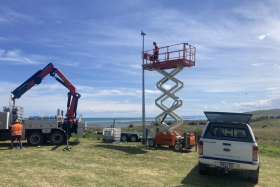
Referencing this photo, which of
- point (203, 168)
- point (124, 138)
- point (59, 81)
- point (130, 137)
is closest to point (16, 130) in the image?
point (59, 81)

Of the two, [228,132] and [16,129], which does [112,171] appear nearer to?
[228,132]

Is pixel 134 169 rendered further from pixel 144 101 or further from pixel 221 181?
pixel 144 101

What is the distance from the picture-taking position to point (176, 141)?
15.5 metres

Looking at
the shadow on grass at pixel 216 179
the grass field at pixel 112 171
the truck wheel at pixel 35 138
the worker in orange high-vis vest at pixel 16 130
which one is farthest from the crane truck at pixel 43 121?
the shadow on grass at pixel 216 179

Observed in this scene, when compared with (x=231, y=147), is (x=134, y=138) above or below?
below

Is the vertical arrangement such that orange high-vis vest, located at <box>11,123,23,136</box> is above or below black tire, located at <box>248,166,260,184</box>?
above

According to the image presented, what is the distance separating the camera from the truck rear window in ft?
27.2

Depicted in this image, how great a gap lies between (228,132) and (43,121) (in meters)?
11.7

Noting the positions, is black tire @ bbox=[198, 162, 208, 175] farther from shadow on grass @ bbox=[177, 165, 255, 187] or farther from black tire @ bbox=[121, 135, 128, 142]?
black tire @ bbox=[121, 135, 128, 142]

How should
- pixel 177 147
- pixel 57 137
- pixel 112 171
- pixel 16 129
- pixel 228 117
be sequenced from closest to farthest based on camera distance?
1. pixel 228 117
2. pixel 112 171
3. pixel 16 129
4. pixel 177 147
5. pixel 57 137

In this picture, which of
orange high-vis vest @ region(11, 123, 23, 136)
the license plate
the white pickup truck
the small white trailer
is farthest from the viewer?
the small white trailer

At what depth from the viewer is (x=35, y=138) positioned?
15.4 metres

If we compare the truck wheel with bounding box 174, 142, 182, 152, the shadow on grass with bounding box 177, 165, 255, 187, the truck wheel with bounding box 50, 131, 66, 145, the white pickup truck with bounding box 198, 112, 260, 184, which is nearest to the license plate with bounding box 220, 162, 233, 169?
the white pickup truck with bounding box 198, 112, 260, 184

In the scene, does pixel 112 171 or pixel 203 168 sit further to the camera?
pixel 112 171
